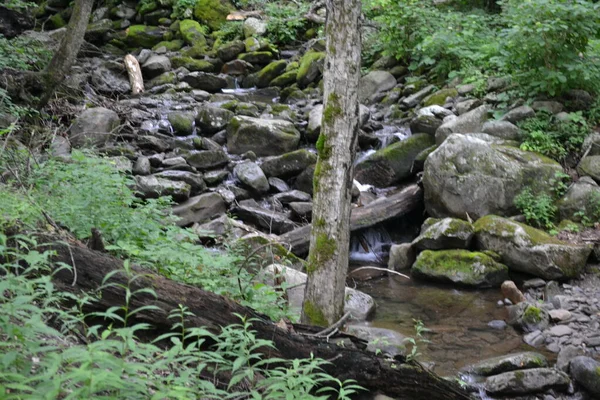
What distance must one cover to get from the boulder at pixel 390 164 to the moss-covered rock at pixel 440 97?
172 centimetres

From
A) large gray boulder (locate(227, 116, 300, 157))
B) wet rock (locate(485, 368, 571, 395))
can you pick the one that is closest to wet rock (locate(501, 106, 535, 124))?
large gray boulder (locate(227, 116, 300, 157))

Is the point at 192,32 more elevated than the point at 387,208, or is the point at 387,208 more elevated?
the point at 192,32

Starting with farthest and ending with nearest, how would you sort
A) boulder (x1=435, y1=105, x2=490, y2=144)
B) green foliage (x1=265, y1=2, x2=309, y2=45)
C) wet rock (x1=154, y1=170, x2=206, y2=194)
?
green foliage (x1=265, y1=2, x2=309, y2=45), boulder (x1=435, y1=105, x2=490, y2=144), wet rock (x1=154, y1=170, x2=206, y2=194)

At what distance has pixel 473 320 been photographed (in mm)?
7766

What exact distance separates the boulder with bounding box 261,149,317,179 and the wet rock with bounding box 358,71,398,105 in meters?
4.19

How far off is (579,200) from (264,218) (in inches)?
197

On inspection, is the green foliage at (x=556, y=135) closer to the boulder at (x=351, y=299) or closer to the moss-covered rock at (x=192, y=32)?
the boulder at (x=351, y=299)

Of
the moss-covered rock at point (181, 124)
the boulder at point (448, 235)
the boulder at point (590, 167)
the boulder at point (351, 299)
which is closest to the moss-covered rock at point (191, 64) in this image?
the moss-covered rock at point (181, 124)

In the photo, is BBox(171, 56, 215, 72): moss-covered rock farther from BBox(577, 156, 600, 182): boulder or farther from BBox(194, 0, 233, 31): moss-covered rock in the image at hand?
BBox(577, 156, 600, 182): boulder

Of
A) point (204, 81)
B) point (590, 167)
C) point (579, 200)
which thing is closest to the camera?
point (579, 200)

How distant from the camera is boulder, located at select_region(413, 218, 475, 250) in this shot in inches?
358

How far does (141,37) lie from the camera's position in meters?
19.5

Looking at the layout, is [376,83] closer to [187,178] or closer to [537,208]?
[187,178]

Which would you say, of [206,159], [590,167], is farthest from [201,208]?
[590,167]
